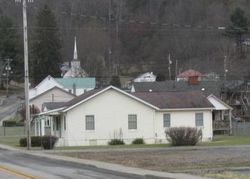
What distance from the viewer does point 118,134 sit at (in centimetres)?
5641

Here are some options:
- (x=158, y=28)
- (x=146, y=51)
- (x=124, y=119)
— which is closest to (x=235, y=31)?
(x=158, y=28)

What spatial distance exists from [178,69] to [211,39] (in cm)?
1421

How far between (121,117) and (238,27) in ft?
173

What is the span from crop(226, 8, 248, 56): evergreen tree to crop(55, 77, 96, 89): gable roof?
85.6 feet

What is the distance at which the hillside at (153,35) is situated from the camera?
368 feet

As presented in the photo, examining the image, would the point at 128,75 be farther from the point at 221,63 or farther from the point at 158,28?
the point at 221,63

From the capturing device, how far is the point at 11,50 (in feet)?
487

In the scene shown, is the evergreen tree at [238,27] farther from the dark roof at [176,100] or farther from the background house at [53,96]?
the dark roof at [176,100]

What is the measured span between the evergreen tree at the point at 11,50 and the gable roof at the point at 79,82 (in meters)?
26.6

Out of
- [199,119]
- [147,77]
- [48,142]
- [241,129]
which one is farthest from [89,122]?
[147,77]

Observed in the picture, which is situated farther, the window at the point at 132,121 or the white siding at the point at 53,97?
the white siding at the point at 53,97

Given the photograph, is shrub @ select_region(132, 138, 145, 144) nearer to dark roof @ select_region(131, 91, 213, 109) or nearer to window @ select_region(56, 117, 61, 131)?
dark roof @ select_region(131, 91, 213, 109)

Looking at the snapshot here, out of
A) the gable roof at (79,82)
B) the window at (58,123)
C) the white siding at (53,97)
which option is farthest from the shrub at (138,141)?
the gable roof at (79,82)

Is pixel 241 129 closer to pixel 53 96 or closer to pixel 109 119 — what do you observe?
pixel 109 119
